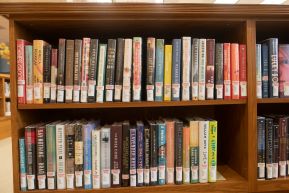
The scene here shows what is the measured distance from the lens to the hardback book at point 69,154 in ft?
2.80

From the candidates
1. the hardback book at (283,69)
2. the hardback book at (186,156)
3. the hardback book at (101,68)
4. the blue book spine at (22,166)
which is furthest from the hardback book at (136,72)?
the hardback book at (283,69)

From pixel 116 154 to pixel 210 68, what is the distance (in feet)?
1.52

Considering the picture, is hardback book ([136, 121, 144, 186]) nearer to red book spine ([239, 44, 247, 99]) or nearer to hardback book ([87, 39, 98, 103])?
hardback book ([87, 39, 98, 103])

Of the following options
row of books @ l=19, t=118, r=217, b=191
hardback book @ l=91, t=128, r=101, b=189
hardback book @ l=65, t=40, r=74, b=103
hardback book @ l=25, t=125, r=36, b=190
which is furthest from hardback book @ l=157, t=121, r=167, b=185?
hardback book @ l=25, t=125, r=36, b=190

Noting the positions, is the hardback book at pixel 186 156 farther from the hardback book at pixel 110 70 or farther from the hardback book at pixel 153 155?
the hardback book at pixel 110 70

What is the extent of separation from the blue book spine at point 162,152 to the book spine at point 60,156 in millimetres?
340

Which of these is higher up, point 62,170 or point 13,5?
point 13,5

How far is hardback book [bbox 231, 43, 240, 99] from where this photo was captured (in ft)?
2.92

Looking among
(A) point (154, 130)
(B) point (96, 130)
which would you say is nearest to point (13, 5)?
(B) point (96, 130)

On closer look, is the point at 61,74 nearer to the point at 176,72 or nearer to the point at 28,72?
the point at 28,72

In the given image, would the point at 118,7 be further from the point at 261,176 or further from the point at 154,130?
the point at 261,176

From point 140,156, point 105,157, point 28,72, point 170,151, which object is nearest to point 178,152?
point 170,151

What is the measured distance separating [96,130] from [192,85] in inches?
15.1

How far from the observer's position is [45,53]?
0.85 metres
